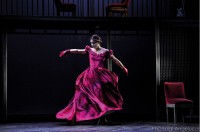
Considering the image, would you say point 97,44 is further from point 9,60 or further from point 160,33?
point 9,60

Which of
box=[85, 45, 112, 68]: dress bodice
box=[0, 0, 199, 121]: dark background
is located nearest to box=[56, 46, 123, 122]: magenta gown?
box=[85, 45, 112, 68]: dress bodice

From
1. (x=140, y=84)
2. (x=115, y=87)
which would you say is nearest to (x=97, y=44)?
(x=115, y=87)

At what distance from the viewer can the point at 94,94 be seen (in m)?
6.44

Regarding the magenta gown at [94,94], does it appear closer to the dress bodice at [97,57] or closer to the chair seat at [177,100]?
the dress bodice at [97,57]

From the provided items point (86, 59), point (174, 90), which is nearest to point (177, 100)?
point (174, 90)

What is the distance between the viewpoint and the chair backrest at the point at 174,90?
7732 mm

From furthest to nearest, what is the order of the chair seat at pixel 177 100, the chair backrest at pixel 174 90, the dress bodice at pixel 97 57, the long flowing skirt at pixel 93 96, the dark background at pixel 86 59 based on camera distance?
1. the dark background at pixel 86 59
2. the chair backrest at pixel 174 90
3. the chair seat at pixel 177 100
4. the dress bodice at pixel 97 57
5. the long flowing skirt at pixel 93 96

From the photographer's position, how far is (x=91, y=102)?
6.39 m

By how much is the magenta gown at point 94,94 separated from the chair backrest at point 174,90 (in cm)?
155

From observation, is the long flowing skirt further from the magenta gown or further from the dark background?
the dark background

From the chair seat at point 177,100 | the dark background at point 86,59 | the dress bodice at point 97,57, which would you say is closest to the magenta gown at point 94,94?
the dress bodice at point 97,57

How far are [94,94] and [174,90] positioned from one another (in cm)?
205

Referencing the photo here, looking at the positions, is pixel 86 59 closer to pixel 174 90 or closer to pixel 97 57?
pixel 174 90

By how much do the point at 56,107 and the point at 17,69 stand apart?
1.23 metres
